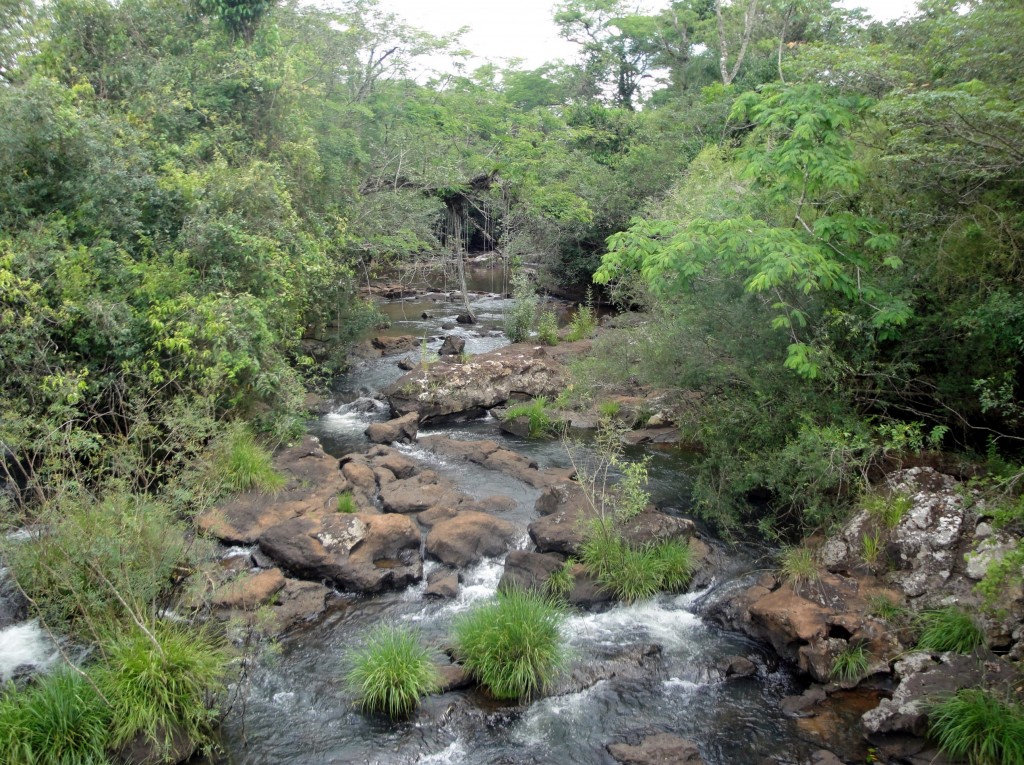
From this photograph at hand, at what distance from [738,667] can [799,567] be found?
1.74 metres

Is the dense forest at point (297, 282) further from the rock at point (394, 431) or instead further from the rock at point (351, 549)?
the rock at point (394, 431)

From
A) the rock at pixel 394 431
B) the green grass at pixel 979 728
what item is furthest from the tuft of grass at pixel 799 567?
the rock at pixel 394 431

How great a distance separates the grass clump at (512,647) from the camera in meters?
7.69

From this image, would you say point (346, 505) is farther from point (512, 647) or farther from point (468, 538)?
point (512, 647)

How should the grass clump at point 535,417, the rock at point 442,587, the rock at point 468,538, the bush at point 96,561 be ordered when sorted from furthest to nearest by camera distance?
the grass clump at point 535,417, the rock at point 468,538, the rock at point 442,587, the bush at point 96,561

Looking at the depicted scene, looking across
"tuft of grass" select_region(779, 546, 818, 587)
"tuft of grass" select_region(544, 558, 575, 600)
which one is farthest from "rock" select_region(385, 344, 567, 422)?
"tuft of grass" select_region(779, 546, 818, 587)

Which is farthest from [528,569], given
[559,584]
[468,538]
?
[468,538]

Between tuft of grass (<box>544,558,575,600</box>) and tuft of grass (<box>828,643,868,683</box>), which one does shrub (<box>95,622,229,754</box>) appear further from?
tuft of grass (<box>828,643,868,683</box>)

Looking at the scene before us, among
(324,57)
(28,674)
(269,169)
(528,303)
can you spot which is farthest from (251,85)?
(28,674)

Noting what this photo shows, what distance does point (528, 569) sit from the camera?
995 cm

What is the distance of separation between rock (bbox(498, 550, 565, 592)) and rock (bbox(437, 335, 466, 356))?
12325 mm

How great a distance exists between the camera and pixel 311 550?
1012cm

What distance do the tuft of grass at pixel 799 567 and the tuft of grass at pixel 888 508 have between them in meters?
1.00

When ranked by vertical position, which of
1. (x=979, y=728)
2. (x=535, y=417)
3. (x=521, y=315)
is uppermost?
(x=521, y=315)
